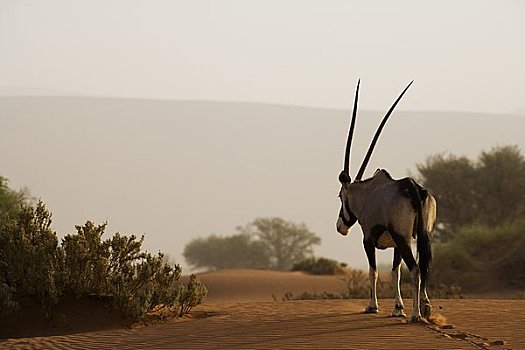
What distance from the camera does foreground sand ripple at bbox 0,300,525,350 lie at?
12703 millimetres

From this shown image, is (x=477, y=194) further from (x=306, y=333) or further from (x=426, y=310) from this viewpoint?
(x=306, y=333)

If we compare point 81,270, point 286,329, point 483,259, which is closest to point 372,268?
point 286,329

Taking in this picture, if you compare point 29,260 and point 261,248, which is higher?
point 261,248

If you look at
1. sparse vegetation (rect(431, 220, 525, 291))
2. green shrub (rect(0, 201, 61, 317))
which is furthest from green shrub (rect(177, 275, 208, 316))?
sparse vegetation (rect(431, 220, 525, 291))

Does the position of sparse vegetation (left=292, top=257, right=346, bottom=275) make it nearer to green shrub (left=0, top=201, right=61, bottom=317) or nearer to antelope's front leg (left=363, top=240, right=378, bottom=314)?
antelope's front leg (left=363, top=240, right=378, bottom=314)

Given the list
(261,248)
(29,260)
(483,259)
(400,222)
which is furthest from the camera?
(261,248)

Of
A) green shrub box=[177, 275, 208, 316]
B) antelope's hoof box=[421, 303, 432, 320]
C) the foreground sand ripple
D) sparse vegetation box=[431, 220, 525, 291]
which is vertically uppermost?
sparse vegetation box=[431, 220, 525, 291]

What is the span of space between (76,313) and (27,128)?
114263 millimetres

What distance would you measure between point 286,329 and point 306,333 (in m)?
0.56

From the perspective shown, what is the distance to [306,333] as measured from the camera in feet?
44.7

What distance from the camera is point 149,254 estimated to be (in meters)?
16.9

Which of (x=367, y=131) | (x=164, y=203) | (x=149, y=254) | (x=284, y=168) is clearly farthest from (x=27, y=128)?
(x=149, y=254)

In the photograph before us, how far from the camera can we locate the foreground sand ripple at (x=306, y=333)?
12.7 m

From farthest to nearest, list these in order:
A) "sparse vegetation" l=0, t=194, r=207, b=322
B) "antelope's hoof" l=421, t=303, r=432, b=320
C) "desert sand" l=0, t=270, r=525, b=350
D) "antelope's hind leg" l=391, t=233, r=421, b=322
Answer: "sparse vegetation" l=0, t=194, r=207, b=322 < "antelope's hoof" l=421, t=303, r=432, b=320 < "antelope's hind leg" l=391, t=233, r=421, b=322 < "desert sand" l=0, t=270, r=525, b=350
